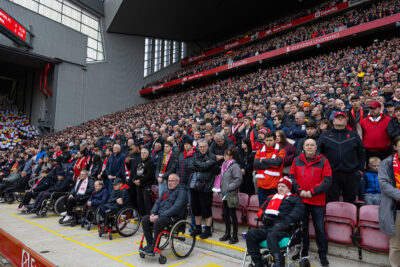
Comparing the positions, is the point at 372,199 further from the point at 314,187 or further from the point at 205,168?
the point at 205,168

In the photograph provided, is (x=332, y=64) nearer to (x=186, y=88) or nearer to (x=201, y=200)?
(x=201, y=200)

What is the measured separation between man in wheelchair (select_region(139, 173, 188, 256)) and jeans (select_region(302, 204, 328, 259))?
6.30ft

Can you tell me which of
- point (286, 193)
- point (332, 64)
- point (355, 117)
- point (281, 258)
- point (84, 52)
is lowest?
point (281, 258)

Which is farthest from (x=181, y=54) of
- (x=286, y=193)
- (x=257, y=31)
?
(x=286, y=193)

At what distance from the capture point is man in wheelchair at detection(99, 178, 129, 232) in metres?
5.37

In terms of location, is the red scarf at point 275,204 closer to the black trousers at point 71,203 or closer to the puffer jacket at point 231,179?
the puffer jacket at point 231,179

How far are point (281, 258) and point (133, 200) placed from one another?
13.7ft

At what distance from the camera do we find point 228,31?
1240 inches

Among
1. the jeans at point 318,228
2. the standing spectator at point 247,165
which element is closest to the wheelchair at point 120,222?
the standing spectator at point 247,165

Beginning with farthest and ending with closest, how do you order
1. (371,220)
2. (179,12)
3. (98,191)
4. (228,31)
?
1. (228,31)
2. (179,12)
3. (98,191)
4. (371,220)

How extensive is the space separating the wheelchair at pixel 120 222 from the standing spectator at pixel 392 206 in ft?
14.4

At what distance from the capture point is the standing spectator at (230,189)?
14.0 feet

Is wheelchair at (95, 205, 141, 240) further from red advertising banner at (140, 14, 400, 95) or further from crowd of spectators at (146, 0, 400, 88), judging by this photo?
crowd of spectators at (146, 0, 400, 88)

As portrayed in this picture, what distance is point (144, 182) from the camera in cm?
570
